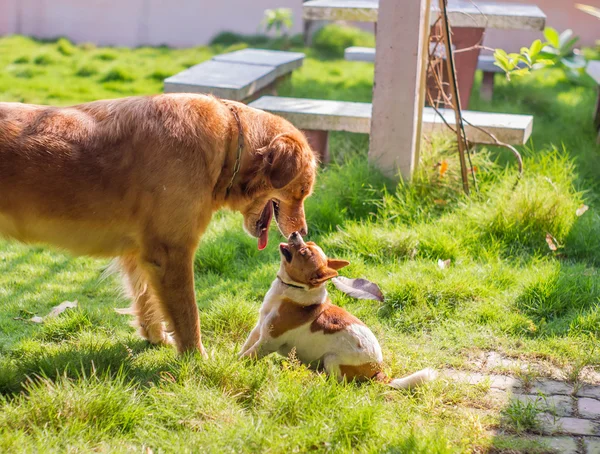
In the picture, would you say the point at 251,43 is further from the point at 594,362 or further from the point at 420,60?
the point at 594,362

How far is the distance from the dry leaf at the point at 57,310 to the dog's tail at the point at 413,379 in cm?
198

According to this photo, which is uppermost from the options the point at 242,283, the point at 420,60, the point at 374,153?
the point at 420,60

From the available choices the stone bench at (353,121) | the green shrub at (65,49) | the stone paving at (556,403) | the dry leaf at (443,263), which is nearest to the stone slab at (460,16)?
the stone bench at (353,121)

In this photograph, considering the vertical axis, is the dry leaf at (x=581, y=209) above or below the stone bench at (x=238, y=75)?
below

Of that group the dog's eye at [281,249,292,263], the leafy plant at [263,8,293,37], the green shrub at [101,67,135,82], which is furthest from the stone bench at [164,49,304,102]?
the leafy plant at [263,8,293,37]

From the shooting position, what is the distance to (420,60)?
5.57 m

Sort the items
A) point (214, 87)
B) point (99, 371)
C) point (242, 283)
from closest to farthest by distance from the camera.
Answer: point (99, 371) < point (242, 283) < point (214, 87)

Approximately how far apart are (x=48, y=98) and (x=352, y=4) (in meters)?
3.85

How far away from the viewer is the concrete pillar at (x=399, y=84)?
548 centimetres

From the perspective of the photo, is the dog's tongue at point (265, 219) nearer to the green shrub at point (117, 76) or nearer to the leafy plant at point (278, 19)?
the green shrub at point (117, 76)

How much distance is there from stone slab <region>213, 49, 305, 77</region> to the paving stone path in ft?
18.1

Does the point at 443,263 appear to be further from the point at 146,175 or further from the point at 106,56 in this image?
the point at 106,56

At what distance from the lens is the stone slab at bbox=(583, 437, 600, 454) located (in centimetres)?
306

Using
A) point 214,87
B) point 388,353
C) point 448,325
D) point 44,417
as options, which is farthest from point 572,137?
point 44,417
